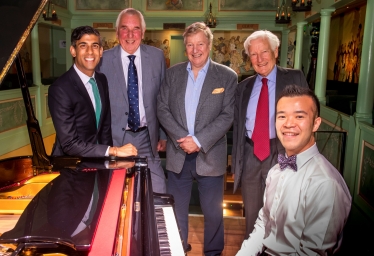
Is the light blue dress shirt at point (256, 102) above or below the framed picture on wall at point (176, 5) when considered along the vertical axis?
below

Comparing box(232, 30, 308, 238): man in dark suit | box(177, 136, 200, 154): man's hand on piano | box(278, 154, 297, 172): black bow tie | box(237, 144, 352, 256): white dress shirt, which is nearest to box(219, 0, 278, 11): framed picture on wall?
box(232, 30, 308, 238): man in dark suit

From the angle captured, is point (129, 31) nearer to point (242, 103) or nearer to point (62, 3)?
point (242, 103)

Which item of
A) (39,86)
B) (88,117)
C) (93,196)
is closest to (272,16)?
(39,86)

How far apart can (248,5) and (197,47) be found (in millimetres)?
8802

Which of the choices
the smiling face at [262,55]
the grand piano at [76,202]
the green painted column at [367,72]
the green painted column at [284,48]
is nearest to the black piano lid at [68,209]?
the grand piano at [76,202]

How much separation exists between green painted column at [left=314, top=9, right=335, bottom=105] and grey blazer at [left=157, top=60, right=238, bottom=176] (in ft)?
13.6

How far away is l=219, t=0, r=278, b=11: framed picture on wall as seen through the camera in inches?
423

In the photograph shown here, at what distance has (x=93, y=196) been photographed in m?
Result: 1.65

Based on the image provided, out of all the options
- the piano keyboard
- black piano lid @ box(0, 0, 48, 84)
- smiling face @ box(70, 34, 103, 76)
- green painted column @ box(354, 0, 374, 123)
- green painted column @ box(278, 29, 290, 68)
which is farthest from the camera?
green painted column @ box(278, 29, 290, 68)

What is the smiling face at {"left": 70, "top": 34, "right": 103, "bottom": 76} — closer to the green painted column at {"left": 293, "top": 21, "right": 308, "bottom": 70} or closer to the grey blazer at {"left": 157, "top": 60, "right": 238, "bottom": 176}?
the grey blazer at {"left": 157, "top": 60, "right": 238, "bottom": 176}

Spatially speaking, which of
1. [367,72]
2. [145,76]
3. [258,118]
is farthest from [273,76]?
[367,72]

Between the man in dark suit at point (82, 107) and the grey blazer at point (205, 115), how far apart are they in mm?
541

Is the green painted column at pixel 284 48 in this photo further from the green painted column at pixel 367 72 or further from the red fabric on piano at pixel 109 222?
the red fabric on piano at pixel 109 222

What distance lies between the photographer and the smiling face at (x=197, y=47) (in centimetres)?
269
